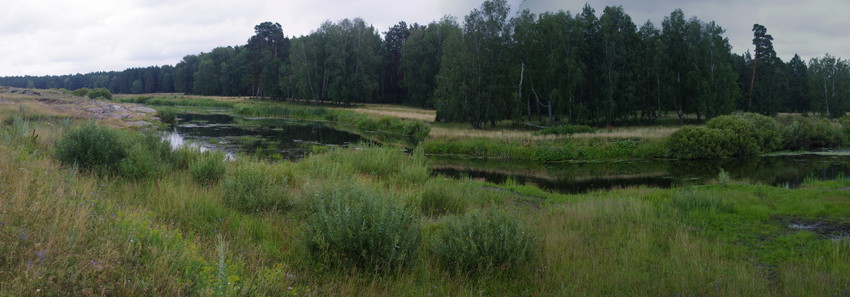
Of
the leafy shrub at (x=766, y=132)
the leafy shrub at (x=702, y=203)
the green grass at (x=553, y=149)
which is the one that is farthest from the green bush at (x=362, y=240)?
the leafy shrub at (x=766, y=132)

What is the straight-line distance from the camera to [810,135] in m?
32.9

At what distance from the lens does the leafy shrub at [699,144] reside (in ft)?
91.0

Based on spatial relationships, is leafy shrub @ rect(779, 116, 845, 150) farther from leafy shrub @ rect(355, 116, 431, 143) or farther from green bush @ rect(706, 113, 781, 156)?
leafy shrub @ rect(355, 116, 431, 143)

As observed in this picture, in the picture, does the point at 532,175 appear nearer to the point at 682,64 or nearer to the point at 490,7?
the point at 490,7

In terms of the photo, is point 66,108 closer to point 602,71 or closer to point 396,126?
point 396,126

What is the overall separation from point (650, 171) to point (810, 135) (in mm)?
19541

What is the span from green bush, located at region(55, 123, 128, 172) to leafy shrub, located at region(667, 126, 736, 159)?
28.9 meters

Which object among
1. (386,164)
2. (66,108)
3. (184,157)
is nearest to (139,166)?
(184,157)

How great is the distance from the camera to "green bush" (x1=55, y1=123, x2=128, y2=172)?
917cm

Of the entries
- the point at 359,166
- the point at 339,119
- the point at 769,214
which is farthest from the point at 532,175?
the point at 339,119

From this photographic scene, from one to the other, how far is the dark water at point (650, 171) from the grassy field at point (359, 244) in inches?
363

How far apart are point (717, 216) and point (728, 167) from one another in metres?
17.7

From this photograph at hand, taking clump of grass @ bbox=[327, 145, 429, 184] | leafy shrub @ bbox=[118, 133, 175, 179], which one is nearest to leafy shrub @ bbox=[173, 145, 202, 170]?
leafy shrub @ bbox=[118, 133, 175, 179]

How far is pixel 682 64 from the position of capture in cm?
4528
